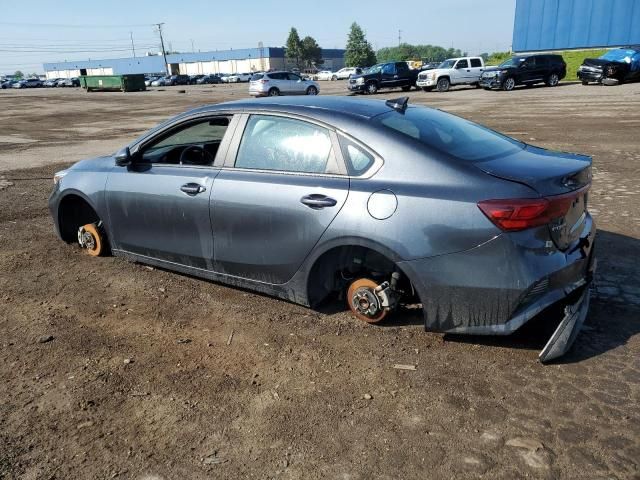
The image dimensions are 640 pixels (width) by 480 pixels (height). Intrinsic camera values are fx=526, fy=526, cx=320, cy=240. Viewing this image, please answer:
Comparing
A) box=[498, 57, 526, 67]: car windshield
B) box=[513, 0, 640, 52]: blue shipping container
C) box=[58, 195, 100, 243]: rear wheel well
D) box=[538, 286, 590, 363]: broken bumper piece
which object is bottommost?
box=[538, 286, 590, 363]: broken bumper piece

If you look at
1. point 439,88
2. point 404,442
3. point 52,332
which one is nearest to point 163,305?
point 52,332

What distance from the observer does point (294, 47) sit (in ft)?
396

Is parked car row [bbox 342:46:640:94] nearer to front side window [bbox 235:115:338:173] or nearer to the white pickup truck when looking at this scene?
the white pickup truck

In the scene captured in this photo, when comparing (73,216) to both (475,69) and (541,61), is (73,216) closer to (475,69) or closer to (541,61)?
(541,61)

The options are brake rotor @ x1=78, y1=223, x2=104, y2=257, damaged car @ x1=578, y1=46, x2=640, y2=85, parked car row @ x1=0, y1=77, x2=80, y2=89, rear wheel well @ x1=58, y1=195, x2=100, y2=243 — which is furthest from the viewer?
parked car row @ x1=0, y1=77, x2=80, y2=89

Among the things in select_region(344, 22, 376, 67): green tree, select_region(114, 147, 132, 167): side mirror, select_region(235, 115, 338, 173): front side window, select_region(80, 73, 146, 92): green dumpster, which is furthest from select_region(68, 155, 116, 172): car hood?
select_region(344, 22, 376, 67): green tree

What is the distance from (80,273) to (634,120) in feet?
47.9

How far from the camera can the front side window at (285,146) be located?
353 centimetres

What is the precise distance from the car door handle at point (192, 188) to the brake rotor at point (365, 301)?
1345mm

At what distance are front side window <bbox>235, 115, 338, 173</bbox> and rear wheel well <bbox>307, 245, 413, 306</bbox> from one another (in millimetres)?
565

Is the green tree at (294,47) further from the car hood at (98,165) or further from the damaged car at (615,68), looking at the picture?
the car hood at (98,165)

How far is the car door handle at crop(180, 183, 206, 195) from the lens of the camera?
3.96 metres

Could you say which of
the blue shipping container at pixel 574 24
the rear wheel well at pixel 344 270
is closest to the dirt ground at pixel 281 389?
the rear wheel well at pixel 344 270

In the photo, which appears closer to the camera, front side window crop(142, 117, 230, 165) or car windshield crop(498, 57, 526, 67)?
front side window crop(142, 117, 230, 165)
